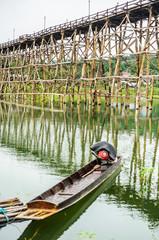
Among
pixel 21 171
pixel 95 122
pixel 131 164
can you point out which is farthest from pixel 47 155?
pixel 95 122

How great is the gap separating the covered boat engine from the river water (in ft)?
2.10

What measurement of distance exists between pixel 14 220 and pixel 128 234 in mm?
2219

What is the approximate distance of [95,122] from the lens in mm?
21094

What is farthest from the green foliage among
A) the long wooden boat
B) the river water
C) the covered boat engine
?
the covered boat engine

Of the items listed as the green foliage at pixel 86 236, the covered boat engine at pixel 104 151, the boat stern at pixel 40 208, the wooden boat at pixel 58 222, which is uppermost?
the covered boat engine at pixel 104 151

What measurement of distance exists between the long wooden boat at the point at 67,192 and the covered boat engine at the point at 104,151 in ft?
0.46

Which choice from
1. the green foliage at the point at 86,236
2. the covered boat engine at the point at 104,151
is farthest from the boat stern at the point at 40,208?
the covered boat engine at the point at 104,151

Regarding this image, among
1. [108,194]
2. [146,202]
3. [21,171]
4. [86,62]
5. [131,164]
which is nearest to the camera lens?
[146,202]

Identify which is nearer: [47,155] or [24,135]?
[47,155]

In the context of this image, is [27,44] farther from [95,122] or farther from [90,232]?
[90,232]

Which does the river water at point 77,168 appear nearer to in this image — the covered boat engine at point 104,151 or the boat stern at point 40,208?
the boat stern at point 40,208

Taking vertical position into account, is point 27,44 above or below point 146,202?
above

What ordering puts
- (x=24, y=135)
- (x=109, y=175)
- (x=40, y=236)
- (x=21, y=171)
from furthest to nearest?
(x=24, y=135)
(x=21, y=171)
(x=109, y=175)
(x=40, y=236)

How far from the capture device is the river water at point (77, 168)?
6.12 metres
